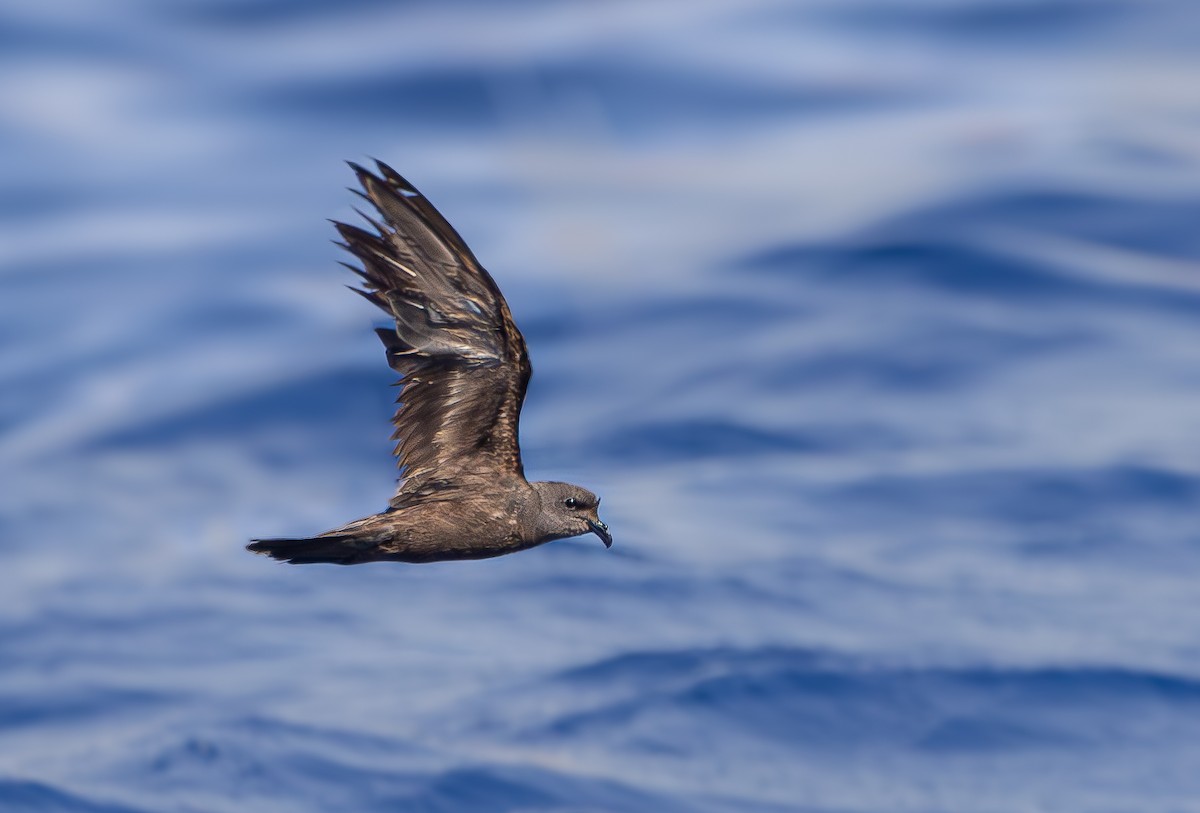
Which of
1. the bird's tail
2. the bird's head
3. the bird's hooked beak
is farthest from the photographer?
the bird's hooked beak

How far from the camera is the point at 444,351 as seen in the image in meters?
15.2

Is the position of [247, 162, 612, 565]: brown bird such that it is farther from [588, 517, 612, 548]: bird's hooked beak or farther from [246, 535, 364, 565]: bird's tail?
[246, 535, 364, 565]: bird's tail

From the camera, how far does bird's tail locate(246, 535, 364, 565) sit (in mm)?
12438

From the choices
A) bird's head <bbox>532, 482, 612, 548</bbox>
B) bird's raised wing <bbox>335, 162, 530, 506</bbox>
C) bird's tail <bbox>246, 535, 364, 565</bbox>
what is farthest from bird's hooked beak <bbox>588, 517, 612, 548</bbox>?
bird's tail <bbox>246, 535, 364, 565</bbox>

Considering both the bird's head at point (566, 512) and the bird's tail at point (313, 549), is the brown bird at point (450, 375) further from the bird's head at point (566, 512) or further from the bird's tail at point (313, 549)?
the bird's tail at point (313, 549)

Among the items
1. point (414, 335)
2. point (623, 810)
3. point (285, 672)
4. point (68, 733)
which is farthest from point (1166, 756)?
point (414, 335)

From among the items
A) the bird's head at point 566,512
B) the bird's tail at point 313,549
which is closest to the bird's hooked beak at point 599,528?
the bird's head at point 566,512

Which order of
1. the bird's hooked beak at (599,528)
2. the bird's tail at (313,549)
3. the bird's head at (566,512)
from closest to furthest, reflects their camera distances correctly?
1. the bird's tail at (313,549)
2. the bird's head at (566,512)
3. the bird's hooked beak at (599,528)

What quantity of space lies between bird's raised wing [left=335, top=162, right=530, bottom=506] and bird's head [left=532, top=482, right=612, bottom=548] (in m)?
0.51

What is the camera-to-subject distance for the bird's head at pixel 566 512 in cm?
1463

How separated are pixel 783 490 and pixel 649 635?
2041 cm

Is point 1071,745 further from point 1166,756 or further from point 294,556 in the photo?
point 294,556

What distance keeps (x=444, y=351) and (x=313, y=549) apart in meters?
2.91

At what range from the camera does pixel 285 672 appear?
162 m
